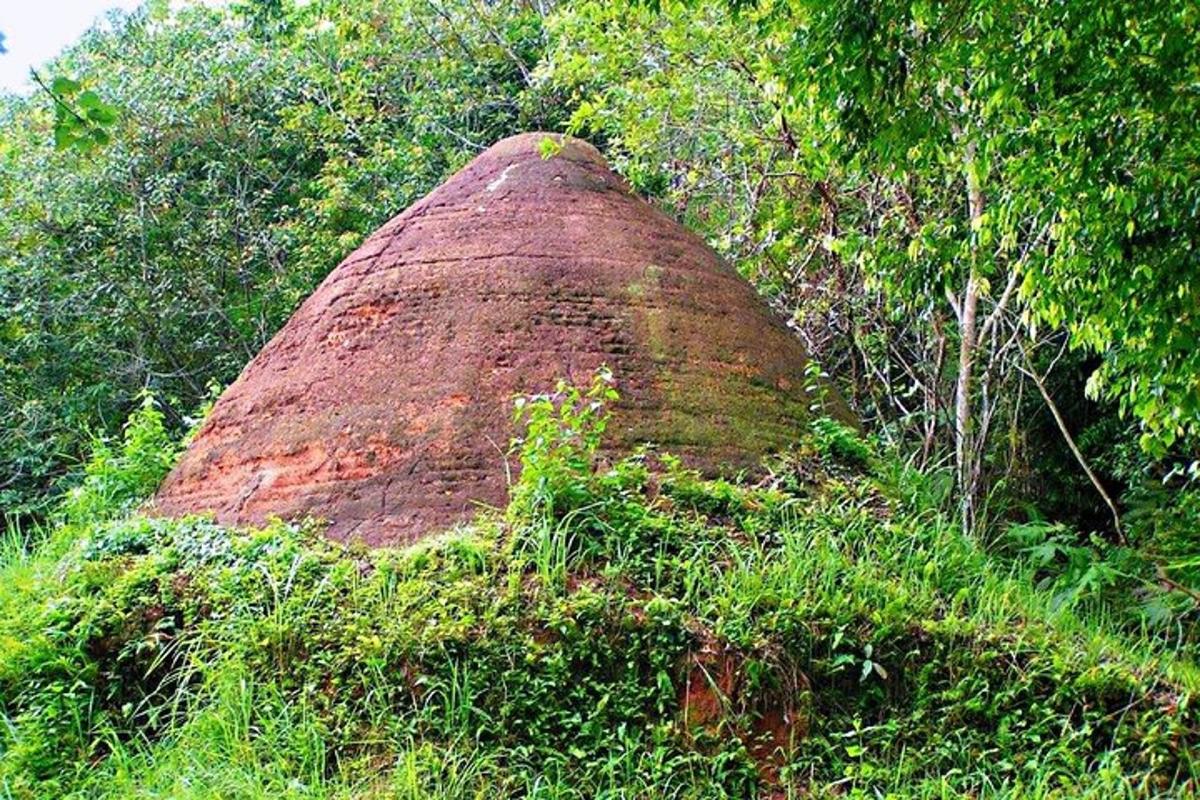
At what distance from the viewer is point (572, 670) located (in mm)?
4438

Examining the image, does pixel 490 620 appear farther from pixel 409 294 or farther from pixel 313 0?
pixel 313 0

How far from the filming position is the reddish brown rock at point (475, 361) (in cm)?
570

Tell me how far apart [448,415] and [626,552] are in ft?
4.69

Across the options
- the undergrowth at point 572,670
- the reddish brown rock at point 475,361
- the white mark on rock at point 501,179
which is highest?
the white mark on rock at point 501,179

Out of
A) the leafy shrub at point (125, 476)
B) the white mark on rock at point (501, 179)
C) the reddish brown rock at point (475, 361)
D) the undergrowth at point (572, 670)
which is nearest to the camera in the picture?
the undergrowth at point (572, 670)

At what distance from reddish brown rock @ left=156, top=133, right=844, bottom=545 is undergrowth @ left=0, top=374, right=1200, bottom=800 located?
0.54m

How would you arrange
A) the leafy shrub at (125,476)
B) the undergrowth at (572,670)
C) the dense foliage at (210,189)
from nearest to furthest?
the undergrowth at (572,670), the leafy shrub at (125,476), the dense foliage at (210,189)

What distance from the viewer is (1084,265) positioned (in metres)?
5.00

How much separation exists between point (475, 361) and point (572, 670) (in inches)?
85.1

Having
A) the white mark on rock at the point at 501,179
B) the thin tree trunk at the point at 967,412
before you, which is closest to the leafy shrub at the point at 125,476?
the white mark on rock at the point at 501,179

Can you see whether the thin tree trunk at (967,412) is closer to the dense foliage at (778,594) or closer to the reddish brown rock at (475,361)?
the dense foliage at (778,594)

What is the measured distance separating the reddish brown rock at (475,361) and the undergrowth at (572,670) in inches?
21.2

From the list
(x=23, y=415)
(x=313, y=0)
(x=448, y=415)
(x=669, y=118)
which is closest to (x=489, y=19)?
(x=313, y=0)

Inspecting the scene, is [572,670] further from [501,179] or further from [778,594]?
[501,179]
